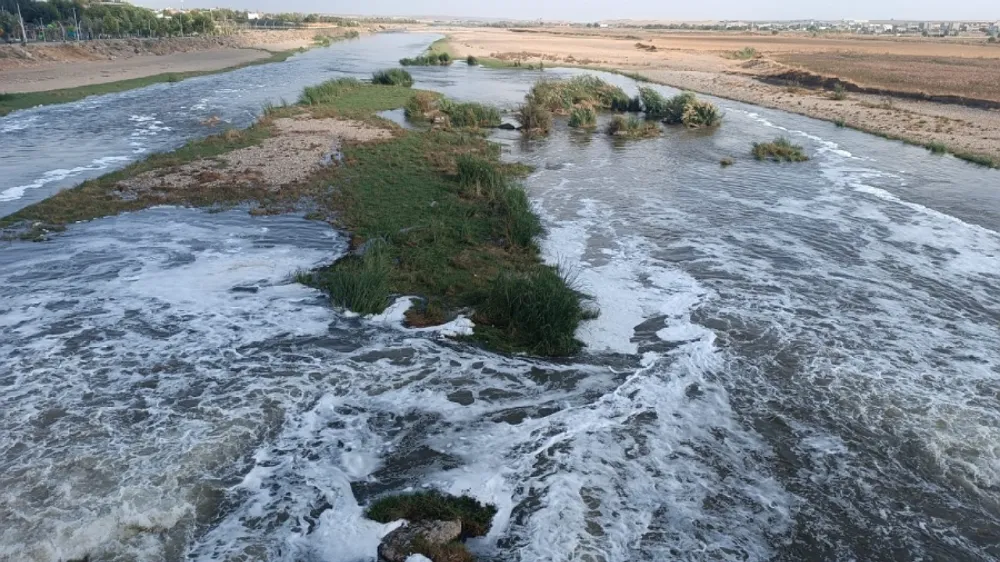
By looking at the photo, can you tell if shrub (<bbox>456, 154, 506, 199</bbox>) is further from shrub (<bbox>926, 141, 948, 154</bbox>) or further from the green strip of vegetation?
the green strip of vegetation

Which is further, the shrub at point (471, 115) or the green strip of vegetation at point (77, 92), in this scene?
the green strip of vegetation at point (77, 92)

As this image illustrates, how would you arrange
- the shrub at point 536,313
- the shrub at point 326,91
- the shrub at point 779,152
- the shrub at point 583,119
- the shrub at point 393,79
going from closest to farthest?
the shrub at point 536,313, the shrub at point 779,152, the shrub at point 583,119, the shrub at point 326,91, the shrub at point 393,79

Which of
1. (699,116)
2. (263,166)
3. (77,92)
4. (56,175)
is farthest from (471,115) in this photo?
(77,92)

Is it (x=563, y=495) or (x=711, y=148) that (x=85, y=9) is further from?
(x=563, y=495)

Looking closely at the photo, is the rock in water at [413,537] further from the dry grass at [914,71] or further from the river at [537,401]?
the dry grass at [914,71]

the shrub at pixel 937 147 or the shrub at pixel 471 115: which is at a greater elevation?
the shrub at pixel 471 115

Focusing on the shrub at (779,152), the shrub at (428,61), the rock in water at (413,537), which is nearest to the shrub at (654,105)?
the shrub at (779,152)

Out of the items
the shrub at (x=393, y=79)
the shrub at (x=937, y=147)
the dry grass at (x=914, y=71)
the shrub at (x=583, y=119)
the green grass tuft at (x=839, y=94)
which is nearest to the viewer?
the shrub at (x=937, y=147)

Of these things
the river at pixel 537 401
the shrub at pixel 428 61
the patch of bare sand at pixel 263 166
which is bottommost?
the river at pixel 537 401
